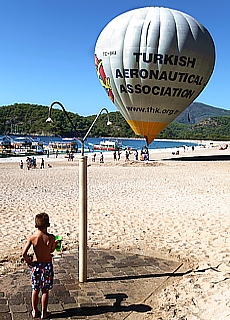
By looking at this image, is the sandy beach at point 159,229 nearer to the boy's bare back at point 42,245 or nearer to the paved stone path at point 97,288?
the paved stone path at point 97,288

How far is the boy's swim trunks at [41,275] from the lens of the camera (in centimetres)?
453

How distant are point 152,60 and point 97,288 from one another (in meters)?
20.7

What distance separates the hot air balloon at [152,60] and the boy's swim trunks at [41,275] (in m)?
21.4

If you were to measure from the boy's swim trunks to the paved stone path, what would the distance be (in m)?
0.45

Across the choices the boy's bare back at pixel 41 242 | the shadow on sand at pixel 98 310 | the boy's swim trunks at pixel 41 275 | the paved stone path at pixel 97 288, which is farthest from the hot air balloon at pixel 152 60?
the boy's swim trunks at pixel 41 275

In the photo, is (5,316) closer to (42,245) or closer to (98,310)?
(42,245)

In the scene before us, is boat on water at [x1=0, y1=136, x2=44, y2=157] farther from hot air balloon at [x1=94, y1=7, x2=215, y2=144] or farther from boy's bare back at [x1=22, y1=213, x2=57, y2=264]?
boy's bare back at [x1=22, y1=213, x2=57, y2=264]

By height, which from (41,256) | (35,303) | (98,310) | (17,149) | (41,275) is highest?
(17,149)

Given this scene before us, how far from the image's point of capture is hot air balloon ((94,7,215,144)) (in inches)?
963

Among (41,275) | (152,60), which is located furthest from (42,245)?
(152,60)

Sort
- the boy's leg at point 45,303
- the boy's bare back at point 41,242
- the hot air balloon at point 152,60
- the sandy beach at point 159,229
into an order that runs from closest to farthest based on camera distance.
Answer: the boy's bare back at point 41,242, the boy's leg at point 45,303, the sandy beach at point 159,229, the hot air balloon at point 152,60

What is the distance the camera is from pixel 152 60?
24.5m

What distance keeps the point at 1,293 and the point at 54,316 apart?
39.4 inches

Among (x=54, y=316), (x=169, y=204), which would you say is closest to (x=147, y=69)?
(x=169, y=204)
